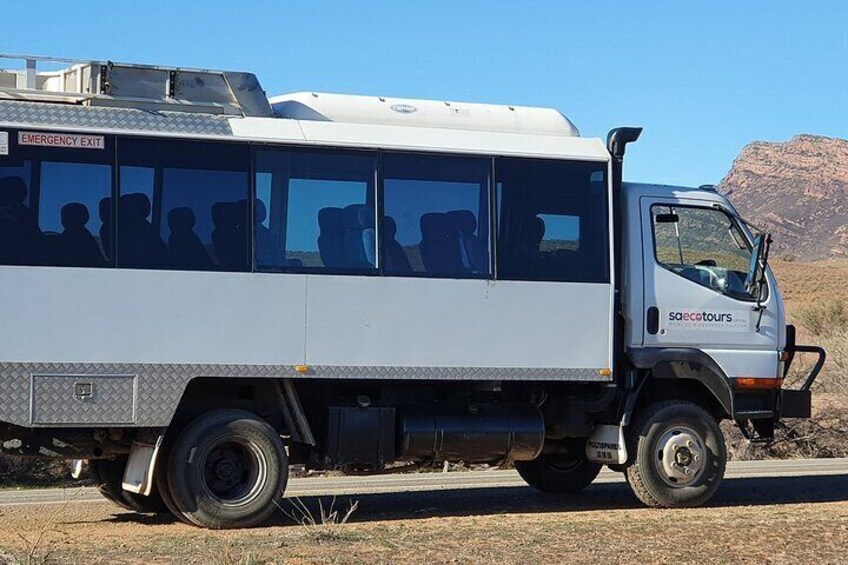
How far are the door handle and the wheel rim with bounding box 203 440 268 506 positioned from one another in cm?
382

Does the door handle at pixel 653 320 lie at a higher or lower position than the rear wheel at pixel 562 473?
higher

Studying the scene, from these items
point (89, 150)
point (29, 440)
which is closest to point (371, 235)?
point (89, 150)

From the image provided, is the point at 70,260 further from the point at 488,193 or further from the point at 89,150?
the point at 488,193

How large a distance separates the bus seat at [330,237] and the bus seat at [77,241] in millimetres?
1809

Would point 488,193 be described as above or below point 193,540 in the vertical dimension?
above

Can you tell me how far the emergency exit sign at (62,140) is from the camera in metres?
10.8

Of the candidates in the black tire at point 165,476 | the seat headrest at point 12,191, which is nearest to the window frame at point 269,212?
the black tire at point 165,476

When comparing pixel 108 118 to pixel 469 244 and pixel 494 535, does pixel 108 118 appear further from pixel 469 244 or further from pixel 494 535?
pixel 494 535

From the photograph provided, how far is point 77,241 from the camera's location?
1086 centimetres

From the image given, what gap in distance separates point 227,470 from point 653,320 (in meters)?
4.17

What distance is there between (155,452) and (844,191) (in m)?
132

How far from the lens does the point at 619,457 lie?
42.4 ft

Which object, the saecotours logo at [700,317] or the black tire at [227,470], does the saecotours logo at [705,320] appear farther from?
the black tire at [227,470]

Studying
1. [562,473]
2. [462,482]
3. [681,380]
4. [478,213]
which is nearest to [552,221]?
[478,213]
